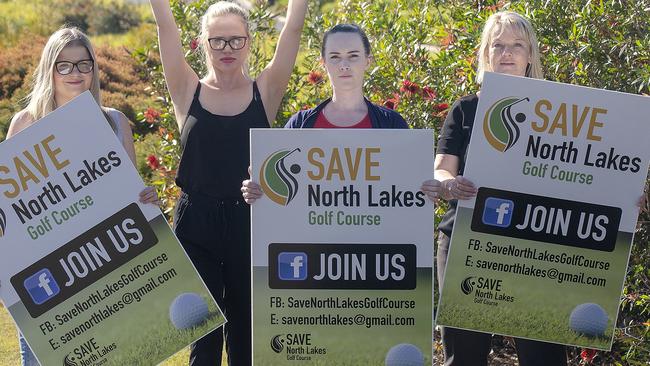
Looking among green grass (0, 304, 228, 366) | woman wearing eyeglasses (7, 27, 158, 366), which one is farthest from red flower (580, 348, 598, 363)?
woman wearing eyeglasses (7, 27, 158, 366)

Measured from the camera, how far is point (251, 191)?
4.41 m

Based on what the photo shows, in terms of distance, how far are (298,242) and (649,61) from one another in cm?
217

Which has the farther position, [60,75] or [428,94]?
[428,94]

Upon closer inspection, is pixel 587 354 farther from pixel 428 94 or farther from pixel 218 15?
pixel 218 15

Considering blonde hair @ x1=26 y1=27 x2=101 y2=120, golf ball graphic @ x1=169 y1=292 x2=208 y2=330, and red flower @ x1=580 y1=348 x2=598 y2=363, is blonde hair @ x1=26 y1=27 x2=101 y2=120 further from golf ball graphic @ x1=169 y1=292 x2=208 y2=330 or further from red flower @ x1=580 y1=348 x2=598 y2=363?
red flower @ x1=580 y1=348 x2=598 y2=363

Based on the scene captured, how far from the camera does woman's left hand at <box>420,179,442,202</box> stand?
434 centimetres

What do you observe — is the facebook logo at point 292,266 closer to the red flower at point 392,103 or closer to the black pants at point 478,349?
the black pants at point 478,349

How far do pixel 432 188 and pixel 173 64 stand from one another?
144cm

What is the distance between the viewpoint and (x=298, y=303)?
4.46 metres

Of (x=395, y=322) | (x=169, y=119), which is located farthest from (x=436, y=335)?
(x=169, y=119)

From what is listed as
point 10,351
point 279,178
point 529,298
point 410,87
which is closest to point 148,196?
point 279,178

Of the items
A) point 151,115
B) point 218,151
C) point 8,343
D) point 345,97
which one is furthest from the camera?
point 8,343

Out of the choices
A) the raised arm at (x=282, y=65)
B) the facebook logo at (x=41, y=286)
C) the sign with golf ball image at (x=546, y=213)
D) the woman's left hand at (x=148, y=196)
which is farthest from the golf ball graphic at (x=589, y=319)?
the facebook logo at (x=41, y=286)

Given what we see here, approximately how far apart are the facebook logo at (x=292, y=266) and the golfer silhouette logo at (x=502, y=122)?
3.24 ft
